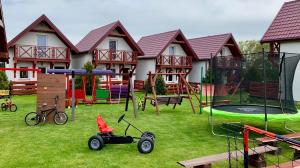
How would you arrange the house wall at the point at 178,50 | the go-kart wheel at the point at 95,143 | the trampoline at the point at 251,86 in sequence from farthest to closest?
1. the house wall at the point at 178,50
2. the trampoline at the point at 251,86
3. the go-kart wheel at the point at 95,143

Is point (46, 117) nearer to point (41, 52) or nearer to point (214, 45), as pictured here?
point (41, 52)

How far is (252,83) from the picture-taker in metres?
14.5

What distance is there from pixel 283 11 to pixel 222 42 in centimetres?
1225

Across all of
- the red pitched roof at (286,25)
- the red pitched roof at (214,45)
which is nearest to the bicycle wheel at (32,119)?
the red pitched roof at (286,25)

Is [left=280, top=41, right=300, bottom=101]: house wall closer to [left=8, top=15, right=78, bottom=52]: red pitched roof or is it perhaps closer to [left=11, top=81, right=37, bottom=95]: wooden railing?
[left=8, top=15, right=78, bottom=52]: red pitched roof

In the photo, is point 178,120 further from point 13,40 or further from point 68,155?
point 13,40

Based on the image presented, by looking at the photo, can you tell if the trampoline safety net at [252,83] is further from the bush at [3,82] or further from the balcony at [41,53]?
the balcony at [41,53]

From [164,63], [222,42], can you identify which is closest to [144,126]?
[164,63]

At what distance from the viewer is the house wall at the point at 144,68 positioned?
31.1 metres

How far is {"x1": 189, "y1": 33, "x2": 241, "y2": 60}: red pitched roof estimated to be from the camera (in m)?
34.3

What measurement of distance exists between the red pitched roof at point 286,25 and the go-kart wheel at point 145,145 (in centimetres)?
1541

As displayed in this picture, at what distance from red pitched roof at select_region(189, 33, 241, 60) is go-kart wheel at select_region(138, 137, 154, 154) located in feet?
89.3

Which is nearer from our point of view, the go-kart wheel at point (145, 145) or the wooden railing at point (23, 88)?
the go-kart wheel at point (145, 145)

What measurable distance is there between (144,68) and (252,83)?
1886 cm
